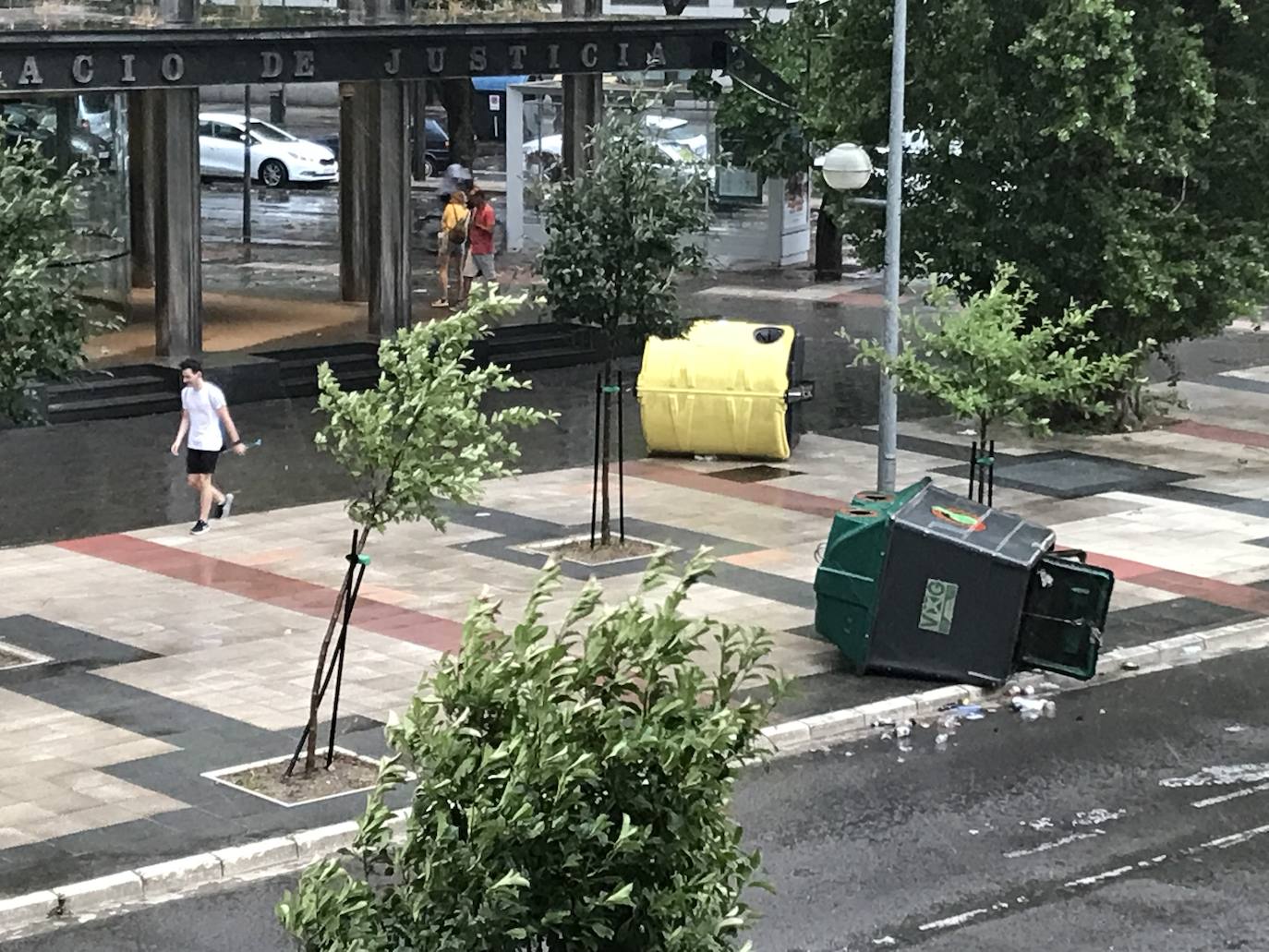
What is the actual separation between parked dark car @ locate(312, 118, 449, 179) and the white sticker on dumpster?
36.7m

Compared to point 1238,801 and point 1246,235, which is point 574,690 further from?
point 1246,235

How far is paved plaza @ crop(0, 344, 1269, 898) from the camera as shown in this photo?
476 inches

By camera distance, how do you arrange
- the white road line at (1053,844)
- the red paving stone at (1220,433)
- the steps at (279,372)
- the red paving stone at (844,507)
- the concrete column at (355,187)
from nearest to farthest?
1. the white road line at (1053,844)
2. the red paving stone at (844,507)
3. the steps at (279,372)
4. the red paving stone at (1220,433)
5. the concrete column at (355,187)

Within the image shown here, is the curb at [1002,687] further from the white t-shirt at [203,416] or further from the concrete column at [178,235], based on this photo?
the concrete column at [178,235]

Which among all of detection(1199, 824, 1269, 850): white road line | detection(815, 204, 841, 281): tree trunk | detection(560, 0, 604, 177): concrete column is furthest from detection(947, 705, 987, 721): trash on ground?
detection(815, 204, 841, 281): tree trunk

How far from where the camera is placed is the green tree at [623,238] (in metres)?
19.0

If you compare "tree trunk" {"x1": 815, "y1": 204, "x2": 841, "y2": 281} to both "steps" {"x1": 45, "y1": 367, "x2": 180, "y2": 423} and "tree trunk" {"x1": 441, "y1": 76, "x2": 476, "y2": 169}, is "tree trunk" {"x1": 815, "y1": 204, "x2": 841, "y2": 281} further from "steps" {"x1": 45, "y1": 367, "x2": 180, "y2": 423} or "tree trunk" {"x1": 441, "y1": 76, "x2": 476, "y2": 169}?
"steps" {"x1": 45, "y1": 367, "x2": 180, "y2": 423}

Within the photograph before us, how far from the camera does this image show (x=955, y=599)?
14.8 meters

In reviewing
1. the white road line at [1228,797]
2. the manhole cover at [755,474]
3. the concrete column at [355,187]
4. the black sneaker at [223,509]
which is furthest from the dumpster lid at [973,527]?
the concrete column at [355,187]

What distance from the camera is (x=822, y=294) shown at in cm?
3422

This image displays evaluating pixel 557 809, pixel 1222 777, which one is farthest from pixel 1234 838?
pixel 557 809

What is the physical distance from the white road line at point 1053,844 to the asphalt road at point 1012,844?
0.05 ft

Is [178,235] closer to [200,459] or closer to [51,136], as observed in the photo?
[51,136]

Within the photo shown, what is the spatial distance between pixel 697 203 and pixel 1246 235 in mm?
7146
